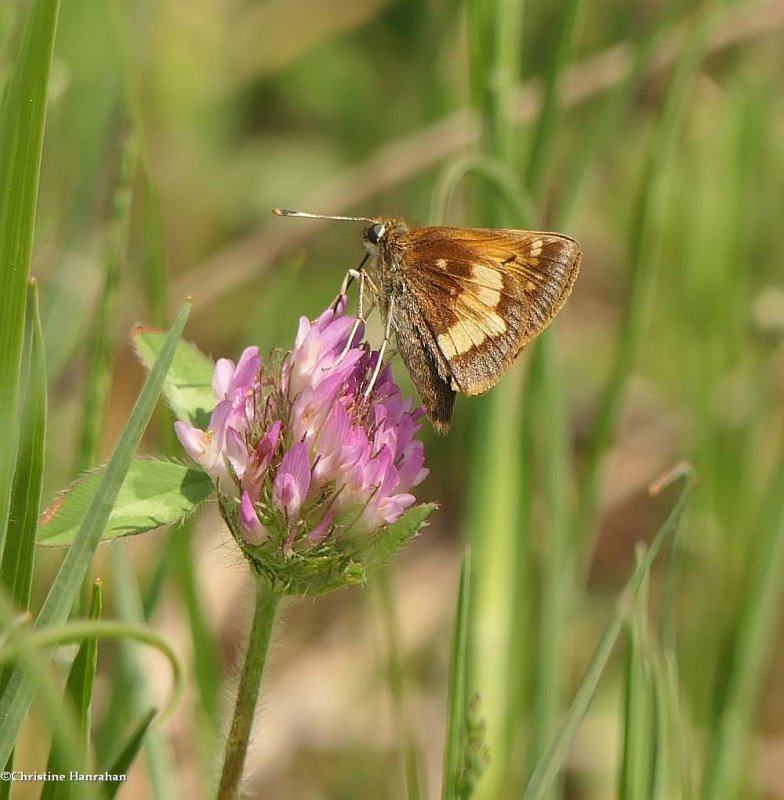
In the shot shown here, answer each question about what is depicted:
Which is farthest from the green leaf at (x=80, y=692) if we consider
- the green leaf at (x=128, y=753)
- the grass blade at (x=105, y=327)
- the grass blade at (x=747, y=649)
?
the grass blade at (x=747, y=649)

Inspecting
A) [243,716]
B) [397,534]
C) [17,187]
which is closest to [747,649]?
[397,534]

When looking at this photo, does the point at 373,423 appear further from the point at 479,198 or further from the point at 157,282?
the point at 479,198

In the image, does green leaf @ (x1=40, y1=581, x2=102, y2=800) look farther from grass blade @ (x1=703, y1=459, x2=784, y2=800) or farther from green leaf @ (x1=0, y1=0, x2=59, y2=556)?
grass blade @ (x1=703, y1=459, x2=784, y2=800)

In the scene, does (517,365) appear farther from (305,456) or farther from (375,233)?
(305,456)

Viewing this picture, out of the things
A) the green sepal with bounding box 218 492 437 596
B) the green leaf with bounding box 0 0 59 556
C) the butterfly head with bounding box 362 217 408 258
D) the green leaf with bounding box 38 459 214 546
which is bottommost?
the green sepal with bounding box 218 492 437 596

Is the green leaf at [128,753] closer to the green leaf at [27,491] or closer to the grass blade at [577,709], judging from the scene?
the green leaf at [27,491]

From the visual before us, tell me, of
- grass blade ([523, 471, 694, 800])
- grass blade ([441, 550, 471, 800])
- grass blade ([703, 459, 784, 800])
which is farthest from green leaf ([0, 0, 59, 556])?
grass blade ([703, 459, 784, 800])
